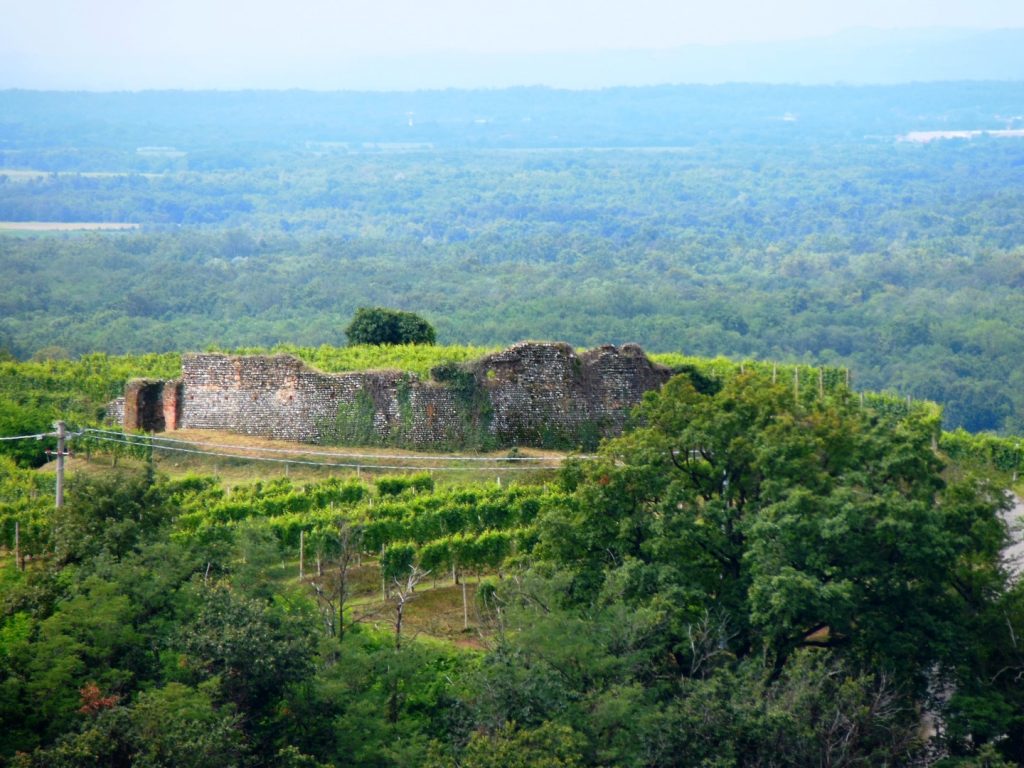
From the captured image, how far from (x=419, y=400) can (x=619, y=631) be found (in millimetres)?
12028

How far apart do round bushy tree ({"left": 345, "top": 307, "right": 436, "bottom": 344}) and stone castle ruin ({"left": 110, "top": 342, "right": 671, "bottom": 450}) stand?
6.55m

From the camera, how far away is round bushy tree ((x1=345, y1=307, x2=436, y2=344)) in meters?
40.5

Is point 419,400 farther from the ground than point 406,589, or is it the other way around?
point 419,400

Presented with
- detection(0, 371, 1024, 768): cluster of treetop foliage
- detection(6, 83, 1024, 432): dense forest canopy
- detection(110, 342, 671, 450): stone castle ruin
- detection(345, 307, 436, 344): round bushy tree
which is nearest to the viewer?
detection(0, 371, 1024, 768): cluster of treetop foliage

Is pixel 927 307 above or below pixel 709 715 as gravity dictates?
below

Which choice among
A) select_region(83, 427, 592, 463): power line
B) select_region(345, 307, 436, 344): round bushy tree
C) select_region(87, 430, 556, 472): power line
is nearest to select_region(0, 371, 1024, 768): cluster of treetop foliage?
select_region(87, 430, 556, 472): power line

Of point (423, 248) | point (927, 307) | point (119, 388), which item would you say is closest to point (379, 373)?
point (119, 388)

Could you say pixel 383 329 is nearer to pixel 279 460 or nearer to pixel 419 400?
pixel 419 400

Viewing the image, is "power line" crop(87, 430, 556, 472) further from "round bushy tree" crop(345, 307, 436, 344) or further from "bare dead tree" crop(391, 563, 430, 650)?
"round bushy tree" crop(345, 307, 436, 344)

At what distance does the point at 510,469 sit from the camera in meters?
32.2

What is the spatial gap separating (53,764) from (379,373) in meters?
14.9

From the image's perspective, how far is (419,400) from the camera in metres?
33.7

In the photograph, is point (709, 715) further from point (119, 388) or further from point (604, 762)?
point (119, 388)

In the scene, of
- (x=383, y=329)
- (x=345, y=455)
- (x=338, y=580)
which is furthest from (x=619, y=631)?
(x=383, y=329)
